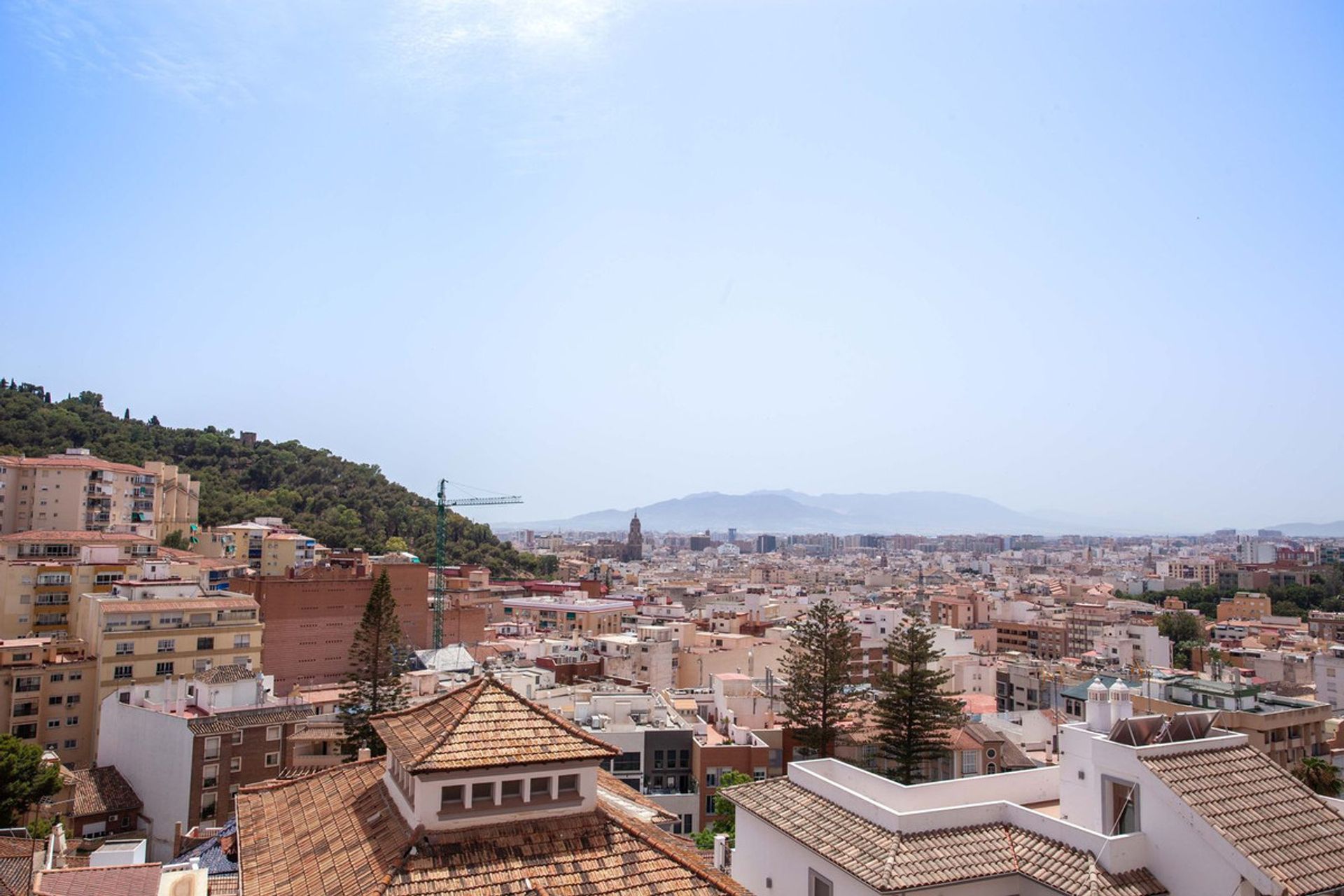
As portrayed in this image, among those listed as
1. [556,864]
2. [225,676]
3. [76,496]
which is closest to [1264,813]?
[556,864]

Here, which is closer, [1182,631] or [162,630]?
[162,630]

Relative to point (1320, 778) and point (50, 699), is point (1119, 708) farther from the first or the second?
point (50, 699)

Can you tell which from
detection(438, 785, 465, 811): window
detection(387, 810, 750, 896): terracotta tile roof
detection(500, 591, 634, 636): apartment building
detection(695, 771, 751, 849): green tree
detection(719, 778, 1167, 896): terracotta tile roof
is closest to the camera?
detection(387, 810, 750, 896): terracotta tile roof

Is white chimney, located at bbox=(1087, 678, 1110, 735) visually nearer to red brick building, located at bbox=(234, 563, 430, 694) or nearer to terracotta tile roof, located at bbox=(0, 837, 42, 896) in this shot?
terracotta tile roof, located at bbox=(0, 837, 42, 896)

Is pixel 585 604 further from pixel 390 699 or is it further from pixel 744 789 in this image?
pixel 744 789

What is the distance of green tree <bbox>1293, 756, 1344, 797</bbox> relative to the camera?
25294 millimetres

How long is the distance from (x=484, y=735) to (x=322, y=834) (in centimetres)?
217

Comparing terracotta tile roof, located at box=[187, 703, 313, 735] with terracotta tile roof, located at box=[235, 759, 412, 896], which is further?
terracotta tile roof, located at box=[187, 703, 313, 735]

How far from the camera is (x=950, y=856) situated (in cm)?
1021

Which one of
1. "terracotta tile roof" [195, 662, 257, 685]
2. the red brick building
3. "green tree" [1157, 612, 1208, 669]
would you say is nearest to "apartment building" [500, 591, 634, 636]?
A: the red brick building

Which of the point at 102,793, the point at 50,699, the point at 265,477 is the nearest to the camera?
the point at 102,793

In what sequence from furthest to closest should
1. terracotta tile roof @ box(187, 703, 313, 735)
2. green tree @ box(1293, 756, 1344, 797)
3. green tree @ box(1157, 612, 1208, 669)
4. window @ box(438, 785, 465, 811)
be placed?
green tree @ box(1157, 612, 1208, 669)
terracotta tile roof @ box(187, 703, 313, 735)
green tree @ box(1293, 756, 1344, 797)
window @ box(438, 785, 465, 811)

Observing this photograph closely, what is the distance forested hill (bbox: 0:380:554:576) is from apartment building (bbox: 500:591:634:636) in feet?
59.8

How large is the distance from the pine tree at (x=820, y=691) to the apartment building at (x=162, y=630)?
20900 mm
